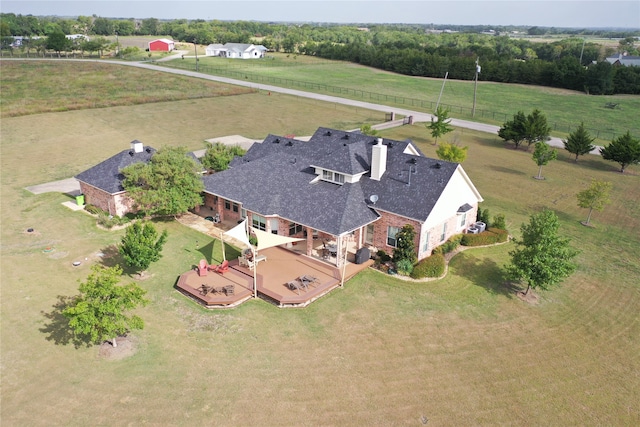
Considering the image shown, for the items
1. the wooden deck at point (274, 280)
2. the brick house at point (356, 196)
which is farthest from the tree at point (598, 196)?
the wooden deck at point (274, 280)

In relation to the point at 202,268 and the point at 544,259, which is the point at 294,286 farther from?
the point at 544,259

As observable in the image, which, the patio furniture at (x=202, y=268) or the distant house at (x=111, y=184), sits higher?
the distant house at (x=111, y=184)

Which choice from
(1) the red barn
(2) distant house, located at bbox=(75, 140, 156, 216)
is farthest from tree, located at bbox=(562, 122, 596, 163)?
(1) the red barn

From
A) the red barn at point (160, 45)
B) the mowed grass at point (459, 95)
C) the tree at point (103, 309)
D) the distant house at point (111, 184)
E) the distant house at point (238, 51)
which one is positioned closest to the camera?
the tree at point (103, 309)

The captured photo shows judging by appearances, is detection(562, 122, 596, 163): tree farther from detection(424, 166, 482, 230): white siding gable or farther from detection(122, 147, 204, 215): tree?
detection(122, 147, 204, 215): tree

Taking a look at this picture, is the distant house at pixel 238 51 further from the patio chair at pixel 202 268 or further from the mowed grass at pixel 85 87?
the patio chair at pixel 202 268

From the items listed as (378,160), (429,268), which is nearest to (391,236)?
(429,268)
